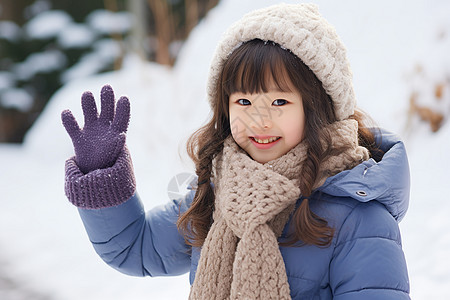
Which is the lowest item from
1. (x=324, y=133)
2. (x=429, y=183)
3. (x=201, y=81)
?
(x=429, y=183)

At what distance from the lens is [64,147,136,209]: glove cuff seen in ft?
4.61

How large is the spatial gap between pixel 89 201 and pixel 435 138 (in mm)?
2388

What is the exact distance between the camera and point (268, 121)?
130 cm

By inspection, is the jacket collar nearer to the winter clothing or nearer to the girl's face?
the girl's face

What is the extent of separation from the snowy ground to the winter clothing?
36 centimetres

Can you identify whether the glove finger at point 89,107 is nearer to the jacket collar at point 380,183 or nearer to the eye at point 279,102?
the eye at point 279,102

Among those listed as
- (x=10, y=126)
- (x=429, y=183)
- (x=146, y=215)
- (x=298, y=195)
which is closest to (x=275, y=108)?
(x=298, y=195)

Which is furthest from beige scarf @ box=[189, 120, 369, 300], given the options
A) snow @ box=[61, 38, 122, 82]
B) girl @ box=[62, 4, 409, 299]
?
snow @ box=[61, 38, 122, 82]

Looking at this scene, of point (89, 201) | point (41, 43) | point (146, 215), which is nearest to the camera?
point (89, 201)

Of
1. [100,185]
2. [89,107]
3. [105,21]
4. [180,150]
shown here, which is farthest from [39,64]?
[100,185]

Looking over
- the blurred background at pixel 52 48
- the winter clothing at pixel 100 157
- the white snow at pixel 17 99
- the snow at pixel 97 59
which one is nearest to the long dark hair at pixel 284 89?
the winter clothing at pixel 100 157

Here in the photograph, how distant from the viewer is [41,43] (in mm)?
6637

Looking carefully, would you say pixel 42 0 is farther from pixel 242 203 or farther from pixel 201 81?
pixel 242 203

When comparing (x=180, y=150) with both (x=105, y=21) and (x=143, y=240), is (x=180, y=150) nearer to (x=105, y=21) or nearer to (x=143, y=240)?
(x=143, y=240)
